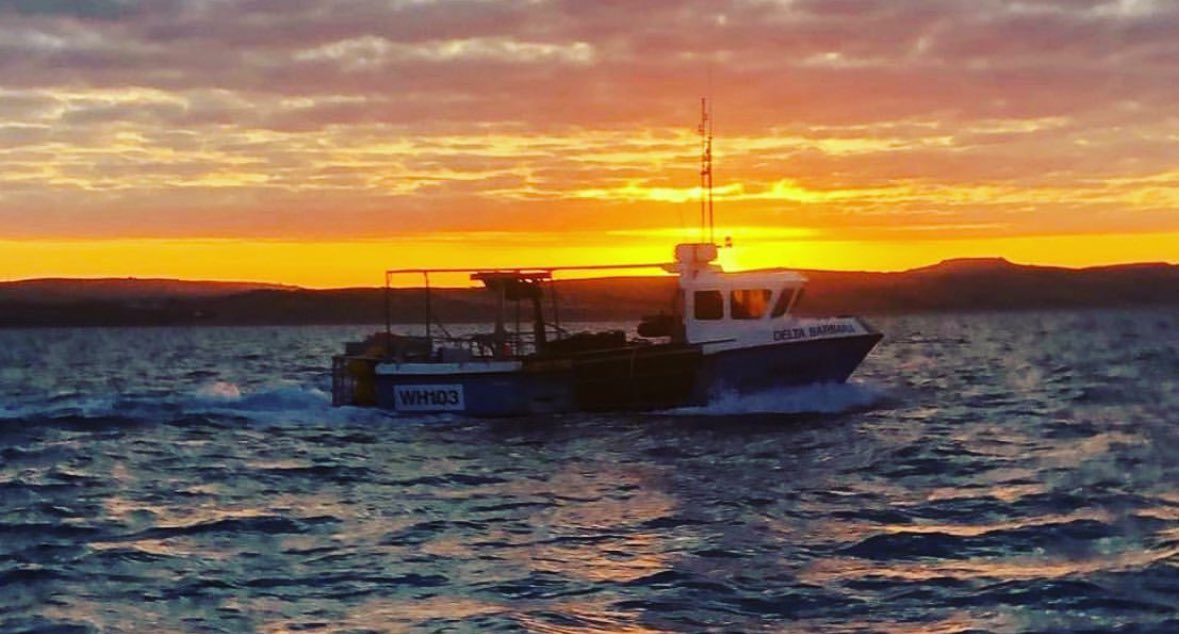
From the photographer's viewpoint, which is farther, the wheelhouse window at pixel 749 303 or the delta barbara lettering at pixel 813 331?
the wheelhouse window at pixel 749 303

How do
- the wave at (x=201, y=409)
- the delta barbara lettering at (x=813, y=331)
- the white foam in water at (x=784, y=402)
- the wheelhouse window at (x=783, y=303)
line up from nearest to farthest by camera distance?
1. the delta barbara lettering at (x=813, y=331)
2. the white foam in water at (x=784, y=402)
3. the wheelhouse window at (x=783, y=303)
4. the wave at (x=201, y=409)

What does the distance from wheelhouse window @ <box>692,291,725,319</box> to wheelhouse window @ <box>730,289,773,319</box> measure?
0.23 m

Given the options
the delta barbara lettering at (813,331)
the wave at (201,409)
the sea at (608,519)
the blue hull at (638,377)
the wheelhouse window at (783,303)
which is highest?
the wheelhouse window at (783,303)

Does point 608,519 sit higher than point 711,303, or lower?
lower

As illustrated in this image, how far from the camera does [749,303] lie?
29219 mm

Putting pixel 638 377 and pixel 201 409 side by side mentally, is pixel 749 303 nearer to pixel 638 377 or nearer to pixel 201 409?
pixel 638 377

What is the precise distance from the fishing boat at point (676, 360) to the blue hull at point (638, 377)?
0.02 meters

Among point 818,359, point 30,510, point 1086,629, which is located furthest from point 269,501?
point 818,359

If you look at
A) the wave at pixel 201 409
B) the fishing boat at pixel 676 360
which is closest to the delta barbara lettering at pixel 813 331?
the fishing boat at pixel 676 360

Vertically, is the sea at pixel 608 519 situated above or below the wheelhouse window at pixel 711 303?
below

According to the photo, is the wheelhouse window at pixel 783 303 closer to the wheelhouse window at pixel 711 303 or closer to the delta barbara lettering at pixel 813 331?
the delta barbara lettering at pixel 813 331

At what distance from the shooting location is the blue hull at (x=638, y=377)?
29.0m

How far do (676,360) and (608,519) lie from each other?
11.9 metres

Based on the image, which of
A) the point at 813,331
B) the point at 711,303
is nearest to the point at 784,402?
the point at 813,331
